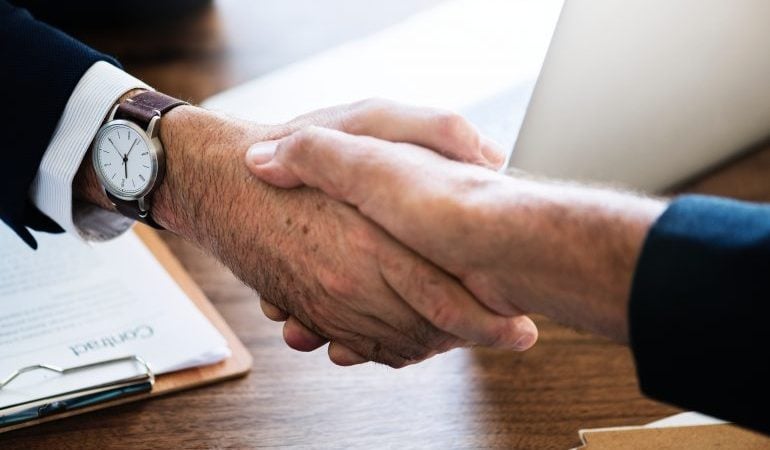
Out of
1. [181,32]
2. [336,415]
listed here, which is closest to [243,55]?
[181,32]

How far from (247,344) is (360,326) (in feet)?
0.51

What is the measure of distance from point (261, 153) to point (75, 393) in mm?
251

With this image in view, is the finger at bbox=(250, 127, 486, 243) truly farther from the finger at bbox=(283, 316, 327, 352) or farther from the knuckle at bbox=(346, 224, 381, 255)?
the finger at bbox=(283, 316, 327, 352)

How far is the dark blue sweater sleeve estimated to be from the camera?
1.65ft

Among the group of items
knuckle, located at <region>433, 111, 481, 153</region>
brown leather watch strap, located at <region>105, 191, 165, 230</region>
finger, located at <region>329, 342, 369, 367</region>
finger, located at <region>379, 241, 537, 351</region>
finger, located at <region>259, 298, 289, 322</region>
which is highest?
knuckle, located at <region>433, 111, 481, 153</region>

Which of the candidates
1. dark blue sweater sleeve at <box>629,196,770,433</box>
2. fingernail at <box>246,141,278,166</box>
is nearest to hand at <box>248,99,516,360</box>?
fingernail at <box>246,141,278,166</box>

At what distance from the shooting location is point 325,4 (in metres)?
1.45

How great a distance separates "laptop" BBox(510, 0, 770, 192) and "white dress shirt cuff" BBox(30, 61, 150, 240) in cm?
40

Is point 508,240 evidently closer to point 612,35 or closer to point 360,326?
point 360,326

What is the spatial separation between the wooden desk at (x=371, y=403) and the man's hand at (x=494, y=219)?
0.46 feet

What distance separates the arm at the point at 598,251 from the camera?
507 mm

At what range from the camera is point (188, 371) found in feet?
2.61

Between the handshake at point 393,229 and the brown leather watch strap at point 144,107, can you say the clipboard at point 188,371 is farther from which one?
the brown leather watch strap at point 144,107

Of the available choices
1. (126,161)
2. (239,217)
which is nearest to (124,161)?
(126,161)
